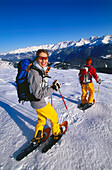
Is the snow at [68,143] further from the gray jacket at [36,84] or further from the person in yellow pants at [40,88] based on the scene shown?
the gray jacket at [36,84]

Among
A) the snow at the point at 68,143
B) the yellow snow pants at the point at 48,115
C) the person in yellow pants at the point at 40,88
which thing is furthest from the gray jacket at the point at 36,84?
the snow at the point at 68,143

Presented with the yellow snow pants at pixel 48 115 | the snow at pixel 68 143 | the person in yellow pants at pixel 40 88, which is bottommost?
the snow at pixel 68 143

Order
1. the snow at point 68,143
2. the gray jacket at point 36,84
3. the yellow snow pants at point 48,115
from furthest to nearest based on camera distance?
the yellow snow pants at point 48,115 → the snow at point 68,143 → the gray jacket at point 36,84

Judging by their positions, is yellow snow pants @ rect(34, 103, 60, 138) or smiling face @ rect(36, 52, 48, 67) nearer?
smiling face @ rect(36, 52, 48, 67)

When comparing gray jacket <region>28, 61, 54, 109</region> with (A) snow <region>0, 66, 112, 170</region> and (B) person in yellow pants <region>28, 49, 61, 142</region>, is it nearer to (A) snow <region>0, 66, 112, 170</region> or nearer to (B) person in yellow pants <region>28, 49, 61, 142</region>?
(B) person in yellow pants <region>28, 49, 61, 142</region>

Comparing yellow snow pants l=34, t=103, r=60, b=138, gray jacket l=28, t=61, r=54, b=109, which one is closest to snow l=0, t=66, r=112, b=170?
yellow snow pants l=34, t=103, r=60, b=138

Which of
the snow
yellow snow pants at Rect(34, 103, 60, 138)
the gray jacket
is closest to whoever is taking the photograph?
the gray jacket

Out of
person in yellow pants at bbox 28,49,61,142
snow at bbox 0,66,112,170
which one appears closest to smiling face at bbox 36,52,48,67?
person in yellow pants at bbox 28,49,61,142

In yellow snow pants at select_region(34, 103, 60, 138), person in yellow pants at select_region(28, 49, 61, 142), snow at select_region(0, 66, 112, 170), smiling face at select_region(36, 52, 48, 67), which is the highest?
smiling face at select_region(36, 52, 48, 67)

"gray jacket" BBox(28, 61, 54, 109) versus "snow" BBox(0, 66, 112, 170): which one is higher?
"gray jacket" BBox(28, 61, 54, 109)

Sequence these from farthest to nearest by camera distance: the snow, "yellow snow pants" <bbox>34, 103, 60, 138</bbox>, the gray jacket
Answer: "yellow snow pants" <bbox>34, 103, 60, 138</bbox> < the snow < the gray jacket

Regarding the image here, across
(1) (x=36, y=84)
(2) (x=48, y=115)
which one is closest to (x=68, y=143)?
(2) (x=48, y=115)

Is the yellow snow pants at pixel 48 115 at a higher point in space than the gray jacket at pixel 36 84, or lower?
lower

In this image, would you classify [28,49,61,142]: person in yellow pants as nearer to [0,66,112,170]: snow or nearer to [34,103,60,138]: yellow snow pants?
[34,103,60,138]: yellow snow pants
